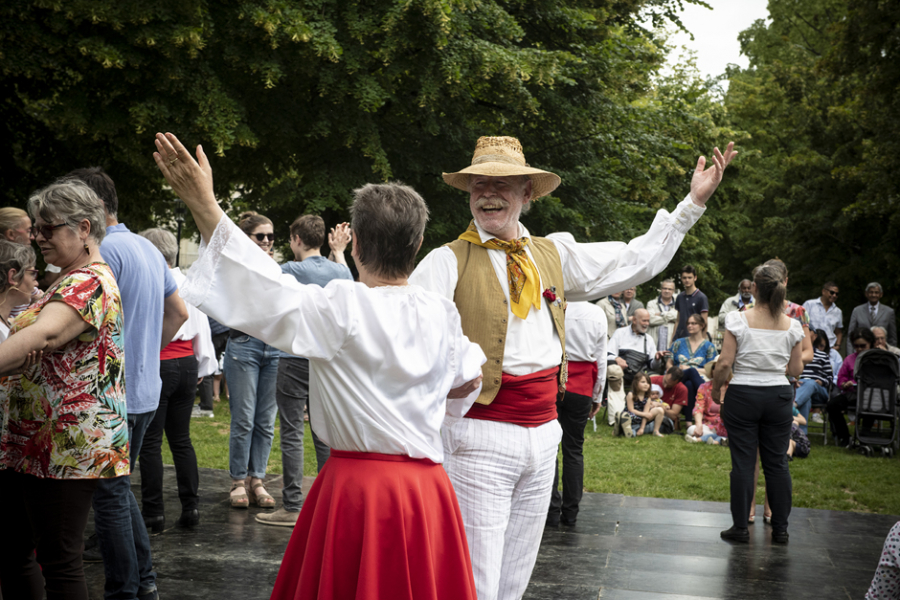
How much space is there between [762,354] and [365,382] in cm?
474

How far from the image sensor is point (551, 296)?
11.5 ft

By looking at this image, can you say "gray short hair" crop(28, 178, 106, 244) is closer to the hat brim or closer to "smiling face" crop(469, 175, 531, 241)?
the hat brim

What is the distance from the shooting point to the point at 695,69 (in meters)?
27.3

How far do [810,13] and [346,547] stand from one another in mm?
31276

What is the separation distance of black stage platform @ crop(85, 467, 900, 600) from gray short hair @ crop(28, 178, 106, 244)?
2.39 m

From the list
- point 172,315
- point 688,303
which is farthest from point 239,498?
point 688,303

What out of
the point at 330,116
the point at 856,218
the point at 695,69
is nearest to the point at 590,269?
the point at 330,116

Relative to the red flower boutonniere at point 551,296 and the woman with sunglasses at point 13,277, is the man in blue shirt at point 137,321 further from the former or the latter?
the red flower boutonniere at point 551,296

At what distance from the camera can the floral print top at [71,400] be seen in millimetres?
3244

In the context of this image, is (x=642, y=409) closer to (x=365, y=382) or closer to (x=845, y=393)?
(x=845, y=393)

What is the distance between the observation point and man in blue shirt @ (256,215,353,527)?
20.0 ft

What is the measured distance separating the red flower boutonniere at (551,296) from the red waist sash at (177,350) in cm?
330

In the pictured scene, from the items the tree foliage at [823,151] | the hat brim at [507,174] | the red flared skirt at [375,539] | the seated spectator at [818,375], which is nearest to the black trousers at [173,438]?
the hat brim at [507,174]

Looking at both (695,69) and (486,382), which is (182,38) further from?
(695,69)
